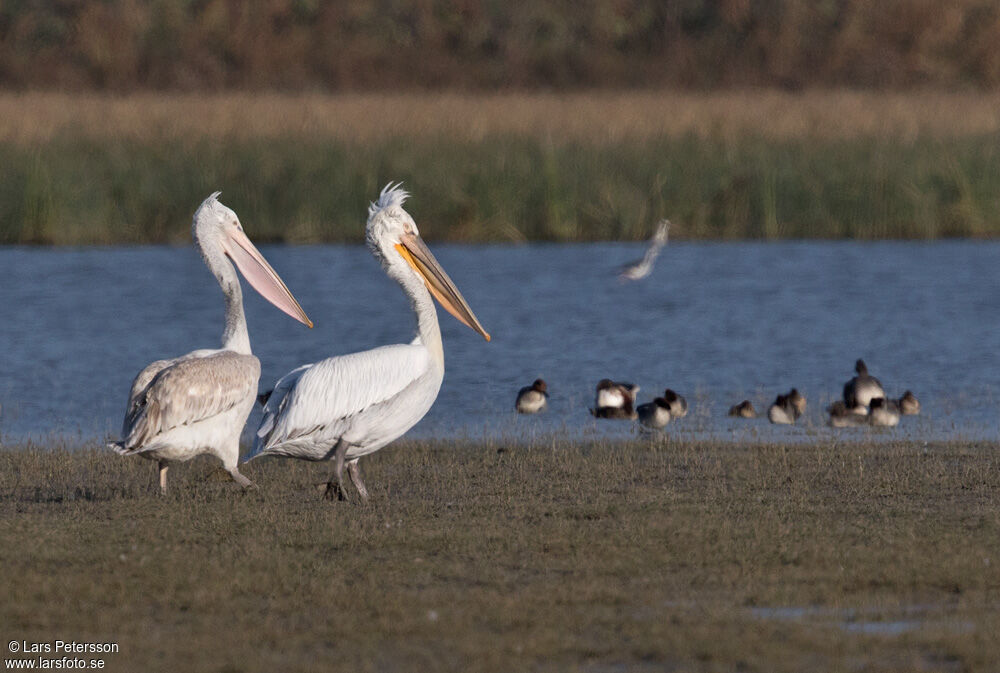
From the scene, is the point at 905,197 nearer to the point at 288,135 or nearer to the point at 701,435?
the point at 288,135

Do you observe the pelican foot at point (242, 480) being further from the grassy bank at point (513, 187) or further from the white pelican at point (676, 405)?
the grassy bank at point (513, 187)

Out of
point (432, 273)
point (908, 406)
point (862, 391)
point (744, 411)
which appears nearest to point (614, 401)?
point (744, 411)

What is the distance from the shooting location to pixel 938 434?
9.85m

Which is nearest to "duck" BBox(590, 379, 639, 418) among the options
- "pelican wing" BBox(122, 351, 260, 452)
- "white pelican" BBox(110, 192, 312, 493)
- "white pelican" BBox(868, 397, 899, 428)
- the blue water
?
the blue water

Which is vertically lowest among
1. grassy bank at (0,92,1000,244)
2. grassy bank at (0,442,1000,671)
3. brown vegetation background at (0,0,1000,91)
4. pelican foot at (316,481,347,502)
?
grassy bank at (0,442,1000,671)

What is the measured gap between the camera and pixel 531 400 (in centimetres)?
1108

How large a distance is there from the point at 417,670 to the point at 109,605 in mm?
1224

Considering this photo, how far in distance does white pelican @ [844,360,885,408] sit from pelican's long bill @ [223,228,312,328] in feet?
11.6

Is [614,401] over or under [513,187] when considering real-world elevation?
under

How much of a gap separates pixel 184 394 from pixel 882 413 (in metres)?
4.49

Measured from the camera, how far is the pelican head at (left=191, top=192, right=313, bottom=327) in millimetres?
8836

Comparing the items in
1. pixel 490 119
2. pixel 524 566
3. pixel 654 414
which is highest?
pixel 490 119

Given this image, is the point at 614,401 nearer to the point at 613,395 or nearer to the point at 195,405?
the point at 613,395

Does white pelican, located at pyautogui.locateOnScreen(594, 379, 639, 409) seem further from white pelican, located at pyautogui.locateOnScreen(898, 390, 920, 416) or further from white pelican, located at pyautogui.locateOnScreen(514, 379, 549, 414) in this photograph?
white pelican, located at pyautogui.locateOnScreen(898, 390, 920, 416)
